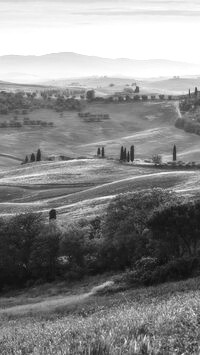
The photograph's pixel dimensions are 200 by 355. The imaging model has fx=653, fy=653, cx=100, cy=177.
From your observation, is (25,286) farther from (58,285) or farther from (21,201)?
(21,201)

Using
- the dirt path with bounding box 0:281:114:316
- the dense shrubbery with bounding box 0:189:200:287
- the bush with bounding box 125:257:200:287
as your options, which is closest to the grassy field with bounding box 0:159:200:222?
the dense shrubbery with bounding box 0:189:200:287

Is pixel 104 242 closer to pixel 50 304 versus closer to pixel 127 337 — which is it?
pixel 50 304

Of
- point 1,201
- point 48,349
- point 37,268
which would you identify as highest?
point 48,349

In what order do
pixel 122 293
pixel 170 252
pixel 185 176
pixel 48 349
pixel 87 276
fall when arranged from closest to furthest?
pixel 48 349, pixel 122 293, pixel 170 252, pixel 87 276, pixel 185 176

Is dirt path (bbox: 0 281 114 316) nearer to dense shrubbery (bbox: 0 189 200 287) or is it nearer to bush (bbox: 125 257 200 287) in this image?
bush (bbox: 125 257 200 287)

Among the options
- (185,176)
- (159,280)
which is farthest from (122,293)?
(185,176)

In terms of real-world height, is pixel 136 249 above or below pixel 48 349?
below

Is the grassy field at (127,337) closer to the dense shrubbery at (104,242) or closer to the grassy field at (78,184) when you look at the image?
the dense shrubbery at (104,242)

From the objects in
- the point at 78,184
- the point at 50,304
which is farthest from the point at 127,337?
the point at 78,184
